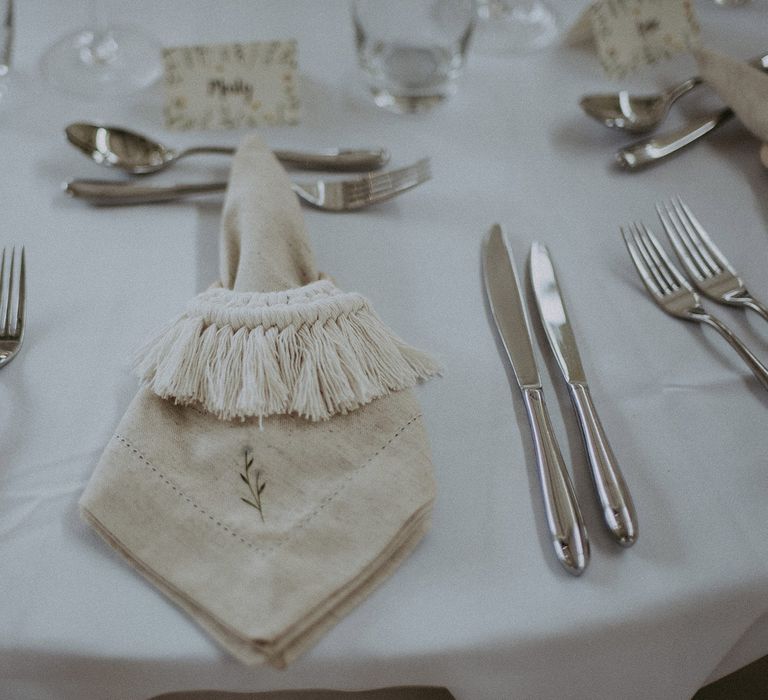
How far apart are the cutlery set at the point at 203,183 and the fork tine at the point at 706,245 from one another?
0.92 feet

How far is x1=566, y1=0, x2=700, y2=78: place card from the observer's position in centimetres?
95

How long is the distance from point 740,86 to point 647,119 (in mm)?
106

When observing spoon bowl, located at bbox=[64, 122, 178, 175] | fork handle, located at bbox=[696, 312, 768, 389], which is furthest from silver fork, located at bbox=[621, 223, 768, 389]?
spoon bowl, located at bbox=[64, 122, 178, 175]

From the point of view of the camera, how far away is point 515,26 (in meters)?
1.03

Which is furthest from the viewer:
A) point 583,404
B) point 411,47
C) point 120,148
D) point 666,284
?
point 411,47

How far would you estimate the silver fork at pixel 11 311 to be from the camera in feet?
2.06

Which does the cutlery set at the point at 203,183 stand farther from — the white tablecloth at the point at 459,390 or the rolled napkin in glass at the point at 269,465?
the rolled napkin in glass at the point at 269,465

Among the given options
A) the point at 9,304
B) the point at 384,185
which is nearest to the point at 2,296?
the point at 9,304

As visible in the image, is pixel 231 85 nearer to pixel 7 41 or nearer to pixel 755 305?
pixel 7 41

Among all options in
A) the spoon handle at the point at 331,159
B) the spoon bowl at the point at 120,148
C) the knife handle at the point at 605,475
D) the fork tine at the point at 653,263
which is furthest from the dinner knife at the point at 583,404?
the spoon bowl at the point at 120,148

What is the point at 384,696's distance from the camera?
560mm

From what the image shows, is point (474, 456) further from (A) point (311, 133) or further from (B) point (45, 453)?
(A) point (311, 133)

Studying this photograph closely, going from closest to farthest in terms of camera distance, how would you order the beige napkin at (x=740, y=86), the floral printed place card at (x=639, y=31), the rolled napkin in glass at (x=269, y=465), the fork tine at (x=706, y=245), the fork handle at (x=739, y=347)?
the rolled napkin in glass at (x=269, y=465)
the fork handle at (x=739, y=347)
the fork tine at (x=706, y=245)
the beige napkin at (x=740, y=86)
the floral printed place card at (x=639, y=31)

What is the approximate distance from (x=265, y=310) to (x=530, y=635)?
0.30 meters
